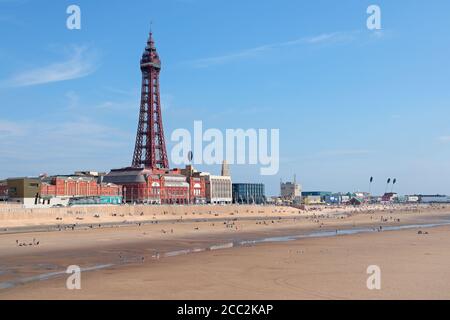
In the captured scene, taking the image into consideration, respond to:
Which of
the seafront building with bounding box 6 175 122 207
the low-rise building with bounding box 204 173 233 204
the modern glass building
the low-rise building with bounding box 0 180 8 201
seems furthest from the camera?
the modern glass building

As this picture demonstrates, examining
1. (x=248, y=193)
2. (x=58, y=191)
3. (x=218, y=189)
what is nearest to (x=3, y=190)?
(x=58, y=191)

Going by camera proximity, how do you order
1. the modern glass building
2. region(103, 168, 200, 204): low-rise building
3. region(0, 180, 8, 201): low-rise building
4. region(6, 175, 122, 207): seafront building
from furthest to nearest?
the modern glass building, region(103, 168, 200, 204): low-rise building, region(0, 180, 8, 201): low-rise building, region(6, 175, 122, 207): seafront building

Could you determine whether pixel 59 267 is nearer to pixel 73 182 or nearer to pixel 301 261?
pixel 301 261

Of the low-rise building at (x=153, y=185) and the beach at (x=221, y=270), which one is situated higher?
the low-rise building at (x=153, y=185)

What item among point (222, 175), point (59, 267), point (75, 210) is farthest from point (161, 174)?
point (59, 267)

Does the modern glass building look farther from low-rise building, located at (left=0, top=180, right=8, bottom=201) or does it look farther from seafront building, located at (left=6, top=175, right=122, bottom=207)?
low-rise building, located at (left=0, top=180, right=8, bottom=201)

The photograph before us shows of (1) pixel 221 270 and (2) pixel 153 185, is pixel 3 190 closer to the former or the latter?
(2) pixel 153 185

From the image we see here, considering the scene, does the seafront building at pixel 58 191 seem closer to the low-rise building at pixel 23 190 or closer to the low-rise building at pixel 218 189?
the low-rise building at pixel 23 190

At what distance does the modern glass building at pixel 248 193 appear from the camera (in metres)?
180

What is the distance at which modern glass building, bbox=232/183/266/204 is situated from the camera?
17950 centimetres

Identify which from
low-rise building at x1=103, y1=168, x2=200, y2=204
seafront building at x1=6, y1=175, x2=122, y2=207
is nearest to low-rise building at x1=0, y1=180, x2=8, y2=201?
seafront building at x1=6, y1=175, x2=122, y2=207

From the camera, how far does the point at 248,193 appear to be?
7259 inches

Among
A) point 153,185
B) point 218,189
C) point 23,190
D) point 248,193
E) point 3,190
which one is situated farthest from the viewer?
point 248,193

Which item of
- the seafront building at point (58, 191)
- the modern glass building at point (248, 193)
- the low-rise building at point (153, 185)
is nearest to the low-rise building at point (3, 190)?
the seafront building at point (58, 191)
